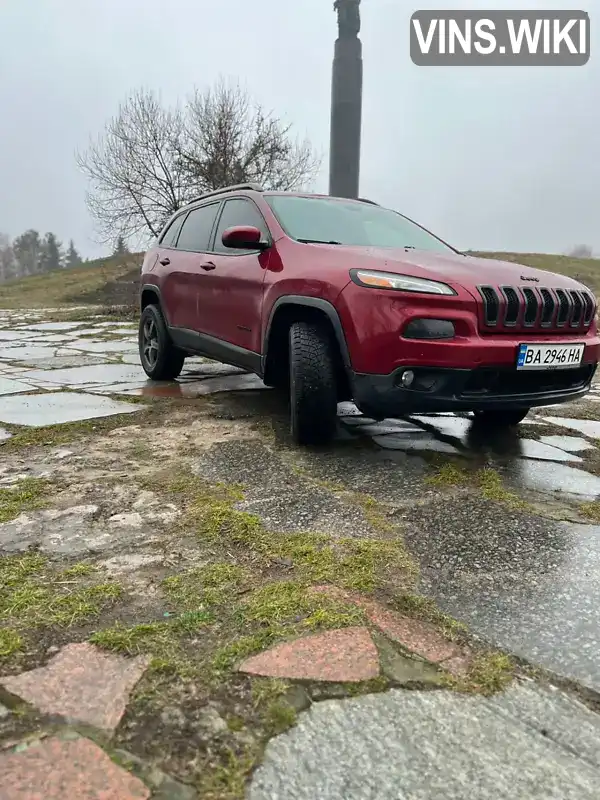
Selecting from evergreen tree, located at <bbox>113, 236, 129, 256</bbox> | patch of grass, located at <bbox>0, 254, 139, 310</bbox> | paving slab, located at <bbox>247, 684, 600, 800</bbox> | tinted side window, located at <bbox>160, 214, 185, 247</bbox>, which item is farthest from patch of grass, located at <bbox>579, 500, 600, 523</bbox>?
evergreen tree, located at <bbox>113, 236, 129, 256</bbox>

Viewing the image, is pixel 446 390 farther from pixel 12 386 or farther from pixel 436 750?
pixel 12 386

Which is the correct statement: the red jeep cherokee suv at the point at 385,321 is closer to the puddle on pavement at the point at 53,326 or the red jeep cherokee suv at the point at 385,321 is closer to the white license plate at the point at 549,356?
the white license plate at the point at 549,356

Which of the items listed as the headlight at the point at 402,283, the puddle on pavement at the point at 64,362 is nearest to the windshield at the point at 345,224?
the headlight at the point at 402,283

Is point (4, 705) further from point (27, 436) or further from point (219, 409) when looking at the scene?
point (219, 409)

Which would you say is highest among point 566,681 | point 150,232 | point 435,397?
point 150,232

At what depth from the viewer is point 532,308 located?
2.98 meters

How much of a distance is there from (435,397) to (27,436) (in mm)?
2258

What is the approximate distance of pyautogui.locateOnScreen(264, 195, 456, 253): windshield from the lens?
3697 mm

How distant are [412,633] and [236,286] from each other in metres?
2.83

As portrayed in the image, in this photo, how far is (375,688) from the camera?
4.45 feet

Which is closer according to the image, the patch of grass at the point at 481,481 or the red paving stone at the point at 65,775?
the red paving stone at the point at 65,775

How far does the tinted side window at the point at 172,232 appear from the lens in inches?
209

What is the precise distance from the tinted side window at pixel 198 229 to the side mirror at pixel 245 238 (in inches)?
38.7

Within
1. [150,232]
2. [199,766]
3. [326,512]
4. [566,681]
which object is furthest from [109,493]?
[150,232]
